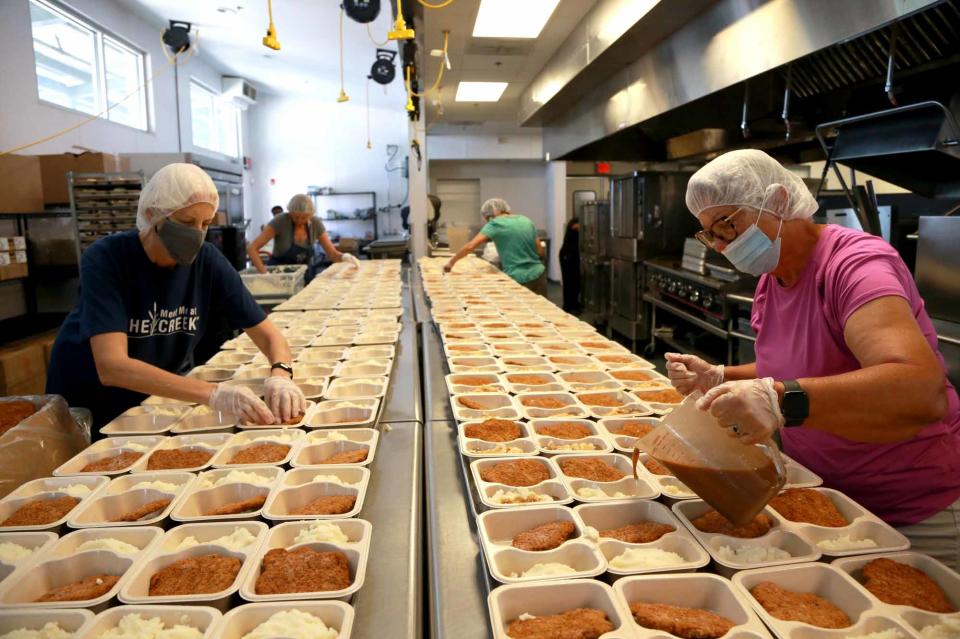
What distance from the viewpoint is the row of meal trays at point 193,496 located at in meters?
1.20

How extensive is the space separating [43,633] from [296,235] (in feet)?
16.4

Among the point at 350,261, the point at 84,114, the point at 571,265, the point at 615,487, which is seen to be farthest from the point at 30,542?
the point at 571,265

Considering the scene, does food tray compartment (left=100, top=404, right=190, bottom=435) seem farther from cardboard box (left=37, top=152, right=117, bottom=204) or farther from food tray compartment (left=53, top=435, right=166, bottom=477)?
cardboard box (left=37, top=152, right=117, bottom=204)

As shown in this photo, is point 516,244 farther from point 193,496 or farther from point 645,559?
point 645,559

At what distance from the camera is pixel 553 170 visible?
1236 cm

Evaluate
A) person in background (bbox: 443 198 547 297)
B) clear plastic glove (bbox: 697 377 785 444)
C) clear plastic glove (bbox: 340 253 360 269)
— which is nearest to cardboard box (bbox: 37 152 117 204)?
clear plastic glove (bbox: 340 253 360 269)

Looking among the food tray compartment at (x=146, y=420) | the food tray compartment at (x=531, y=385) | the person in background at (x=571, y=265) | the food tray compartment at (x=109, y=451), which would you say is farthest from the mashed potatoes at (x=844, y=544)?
the person in background at (x=571, y=265)

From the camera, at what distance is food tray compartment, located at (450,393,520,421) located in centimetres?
173

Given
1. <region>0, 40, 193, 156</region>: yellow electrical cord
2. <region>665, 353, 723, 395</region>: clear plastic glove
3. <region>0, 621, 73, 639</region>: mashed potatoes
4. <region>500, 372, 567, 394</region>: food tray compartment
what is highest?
<region>0, 40, 193, 156</region>: yellow electrical cord

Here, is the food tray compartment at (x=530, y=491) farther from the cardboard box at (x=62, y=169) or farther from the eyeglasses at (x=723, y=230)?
the cardboard box at (x=62, y=169)

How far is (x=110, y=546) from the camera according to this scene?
42.8 inches

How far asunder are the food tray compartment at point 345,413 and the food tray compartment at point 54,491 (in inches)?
20.5

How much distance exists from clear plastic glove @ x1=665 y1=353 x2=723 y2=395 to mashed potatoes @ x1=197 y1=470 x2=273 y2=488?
1002 mm

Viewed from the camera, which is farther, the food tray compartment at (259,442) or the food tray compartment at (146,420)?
the food tray compartment at (146,420)
